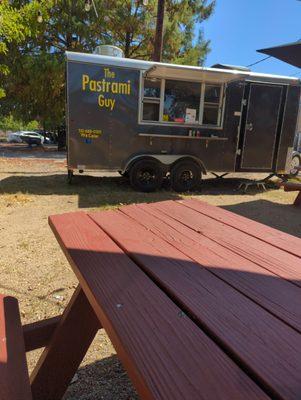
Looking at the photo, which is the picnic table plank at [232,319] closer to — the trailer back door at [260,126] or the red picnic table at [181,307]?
the red picnic table at [181,307]

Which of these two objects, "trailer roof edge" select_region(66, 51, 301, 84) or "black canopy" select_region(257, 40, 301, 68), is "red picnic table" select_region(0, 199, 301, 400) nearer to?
"black canopy" select_region(257, 40, 301, 68)

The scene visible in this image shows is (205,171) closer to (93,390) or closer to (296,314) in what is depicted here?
(93,390)

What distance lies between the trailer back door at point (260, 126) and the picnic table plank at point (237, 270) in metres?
6.68

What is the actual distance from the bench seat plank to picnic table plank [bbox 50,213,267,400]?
1.34 feet

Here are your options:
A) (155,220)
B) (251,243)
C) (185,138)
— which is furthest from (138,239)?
(185,138)

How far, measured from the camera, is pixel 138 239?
1749 mm

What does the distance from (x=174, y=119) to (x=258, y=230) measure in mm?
6168

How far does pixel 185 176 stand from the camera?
8.12 meters

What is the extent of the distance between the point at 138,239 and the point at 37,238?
296 centimetres

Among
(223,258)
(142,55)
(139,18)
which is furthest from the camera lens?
(142,55)

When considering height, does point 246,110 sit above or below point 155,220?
above

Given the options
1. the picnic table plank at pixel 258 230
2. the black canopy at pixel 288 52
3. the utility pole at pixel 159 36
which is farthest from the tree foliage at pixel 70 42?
the picnic table plank at pixel 258 230

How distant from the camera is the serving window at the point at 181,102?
757cm

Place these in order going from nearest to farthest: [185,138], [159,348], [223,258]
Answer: [159,348] → [223,258] → [185,138]
